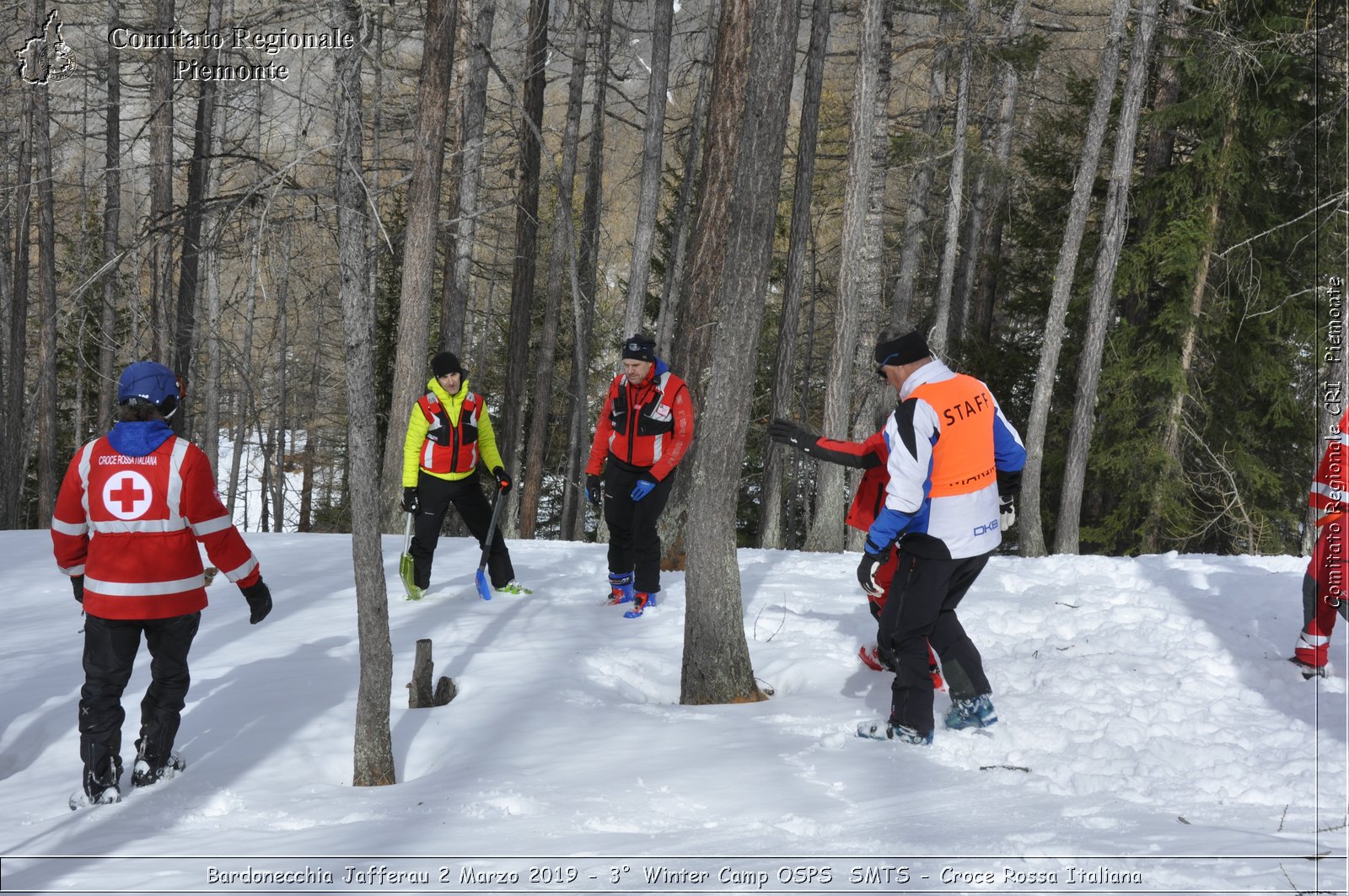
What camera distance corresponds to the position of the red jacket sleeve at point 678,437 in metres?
6.79

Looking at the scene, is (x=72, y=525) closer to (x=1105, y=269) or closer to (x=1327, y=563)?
(x=1327, y=563)

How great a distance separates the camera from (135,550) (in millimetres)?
4156

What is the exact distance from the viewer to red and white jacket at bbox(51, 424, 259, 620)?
4.13 m

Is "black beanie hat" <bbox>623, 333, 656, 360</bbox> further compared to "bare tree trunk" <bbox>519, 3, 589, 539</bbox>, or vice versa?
"bare tree trunk" <bbox>519, 3, 589, 539</bbox>

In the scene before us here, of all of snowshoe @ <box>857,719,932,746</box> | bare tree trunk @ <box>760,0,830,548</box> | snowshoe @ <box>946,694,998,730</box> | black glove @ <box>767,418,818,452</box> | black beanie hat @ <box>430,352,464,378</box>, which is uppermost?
bare tree trunk @ <box>760,0,830,548</box>

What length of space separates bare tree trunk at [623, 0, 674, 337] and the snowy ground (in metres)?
6.05

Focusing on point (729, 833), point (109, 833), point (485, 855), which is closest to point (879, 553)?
point (729, 833)

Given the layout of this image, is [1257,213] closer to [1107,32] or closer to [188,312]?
[1107,32]

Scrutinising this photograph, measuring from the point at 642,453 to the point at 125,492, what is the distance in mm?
3535

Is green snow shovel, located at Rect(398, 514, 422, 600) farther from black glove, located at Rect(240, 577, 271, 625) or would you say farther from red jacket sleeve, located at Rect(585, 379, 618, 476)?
black glove, located at Rect(240, 577, 271, 625)

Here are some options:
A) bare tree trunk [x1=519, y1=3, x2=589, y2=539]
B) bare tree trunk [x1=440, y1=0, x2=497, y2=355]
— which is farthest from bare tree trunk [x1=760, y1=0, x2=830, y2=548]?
bare tree trunk [x1=519, y1=3, x2=589, y2=539]

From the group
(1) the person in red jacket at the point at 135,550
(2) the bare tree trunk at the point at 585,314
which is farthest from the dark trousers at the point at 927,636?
(2) the bare tree trunk at the point at 585,314

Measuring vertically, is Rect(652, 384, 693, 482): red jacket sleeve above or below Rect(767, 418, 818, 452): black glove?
below

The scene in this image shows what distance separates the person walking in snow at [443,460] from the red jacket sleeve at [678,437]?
126 centimetres
